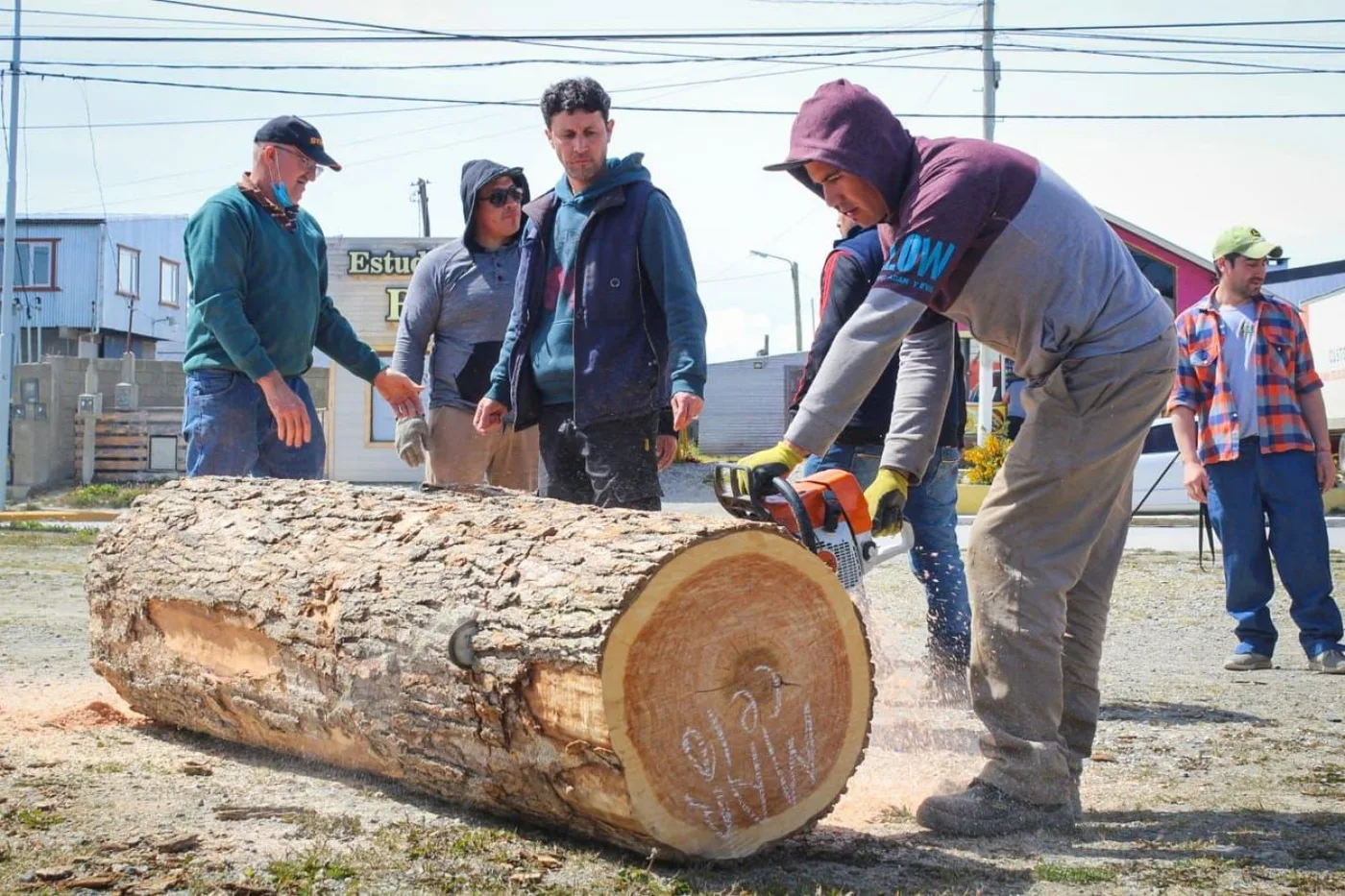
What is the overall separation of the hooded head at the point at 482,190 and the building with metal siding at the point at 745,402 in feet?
116

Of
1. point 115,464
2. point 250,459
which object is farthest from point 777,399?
point 250,459

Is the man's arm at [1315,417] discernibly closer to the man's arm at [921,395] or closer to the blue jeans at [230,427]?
the man's arm at [921,395]

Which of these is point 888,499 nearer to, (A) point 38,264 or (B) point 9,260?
(B) point 9,260

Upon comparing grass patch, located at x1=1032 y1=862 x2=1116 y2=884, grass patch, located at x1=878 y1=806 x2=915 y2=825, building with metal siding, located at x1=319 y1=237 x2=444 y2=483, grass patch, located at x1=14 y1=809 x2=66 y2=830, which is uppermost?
building with metal siding, located at x1=319 y1=237 x2=444 y2=483

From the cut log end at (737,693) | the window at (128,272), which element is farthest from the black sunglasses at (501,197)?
the window at (128,272)

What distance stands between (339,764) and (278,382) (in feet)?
6.56

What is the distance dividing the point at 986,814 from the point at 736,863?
69cm

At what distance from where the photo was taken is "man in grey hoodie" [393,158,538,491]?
5.75m

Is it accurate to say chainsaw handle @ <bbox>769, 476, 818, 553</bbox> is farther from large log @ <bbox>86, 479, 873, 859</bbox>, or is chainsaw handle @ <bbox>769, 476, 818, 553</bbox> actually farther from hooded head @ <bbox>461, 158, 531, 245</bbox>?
hooded head @ <bbox>461, 158, 531, 245</bbox>

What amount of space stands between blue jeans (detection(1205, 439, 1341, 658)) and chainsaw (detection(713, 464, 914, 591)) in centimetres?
309

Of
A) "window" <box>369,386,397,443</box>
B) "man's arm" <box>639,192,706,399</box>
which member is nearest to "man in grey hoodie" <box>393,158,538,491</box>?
"man's arm" <box>639,192,706,399</box>

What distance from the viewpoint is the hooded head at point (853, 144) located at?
3250 mm

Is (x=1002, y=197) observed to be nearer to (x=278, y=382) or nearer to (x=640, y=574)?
(x=640, y=574)

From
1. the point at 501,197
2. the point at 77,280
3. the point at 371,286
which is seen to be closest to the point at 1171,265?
the point at 371,286
